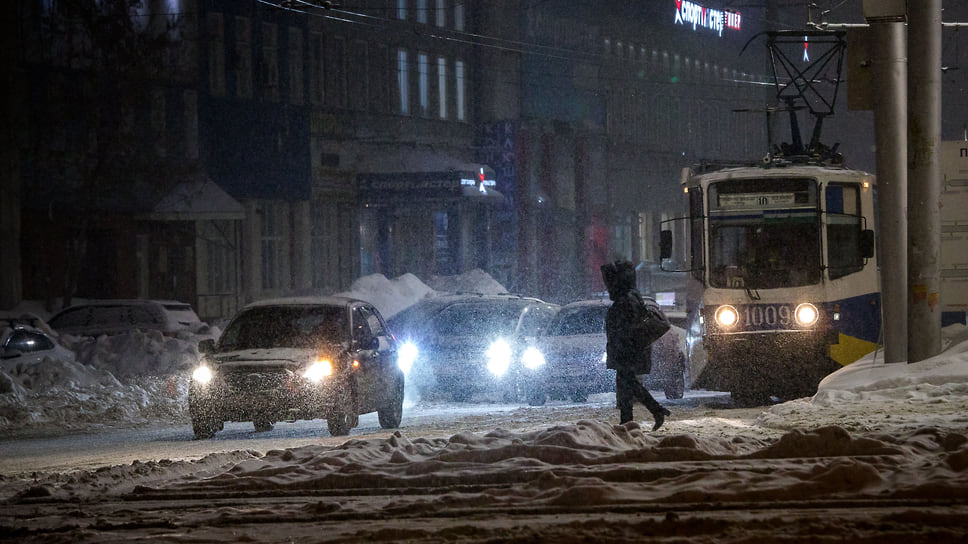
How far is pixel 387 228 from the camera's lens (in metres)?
45.2

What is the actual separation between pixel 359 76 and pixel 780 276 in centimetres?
2746

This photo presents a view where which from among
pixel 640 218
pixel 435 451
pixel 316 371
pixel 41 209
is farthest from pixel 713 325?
pixel 640 218

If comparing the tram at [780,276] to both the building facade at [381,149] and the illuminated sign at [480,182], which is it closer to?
the building facade at [381,149]

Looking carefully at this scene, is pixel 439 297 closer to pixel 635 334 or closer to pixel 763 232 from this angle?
pixel 763 232

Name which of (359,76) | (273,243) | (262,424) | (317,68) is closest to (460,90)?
(359,76)

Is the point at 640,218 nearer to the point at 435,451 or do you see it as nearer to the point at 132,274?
the point at 132,274

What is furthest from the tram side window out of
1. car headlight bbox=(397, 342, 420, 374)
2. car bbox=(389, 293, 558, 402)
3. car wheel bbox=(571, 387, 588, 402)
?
car headlight bbox=(397, 342, 420, 374)

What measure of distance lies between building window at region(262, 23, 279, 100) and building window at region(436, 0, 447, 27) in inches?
313

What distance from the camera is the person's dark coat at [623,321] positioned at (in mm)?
13688

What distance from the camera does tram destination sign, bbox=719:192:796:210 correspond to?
18062 millimetres

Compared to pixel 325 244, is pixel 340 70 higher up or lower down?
higher up

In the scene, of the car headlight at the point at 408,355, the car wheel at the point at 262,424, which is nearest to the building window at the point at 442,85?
the car headlight at the point at 408,355

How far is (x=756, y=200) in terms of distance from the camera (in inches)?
714

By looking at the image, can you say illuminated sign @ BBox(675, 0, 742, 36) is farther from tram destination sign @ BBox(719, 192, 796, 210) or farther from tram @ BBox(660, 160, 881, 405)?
tram destination sign @ BBox(719, 192, 796, 210)
